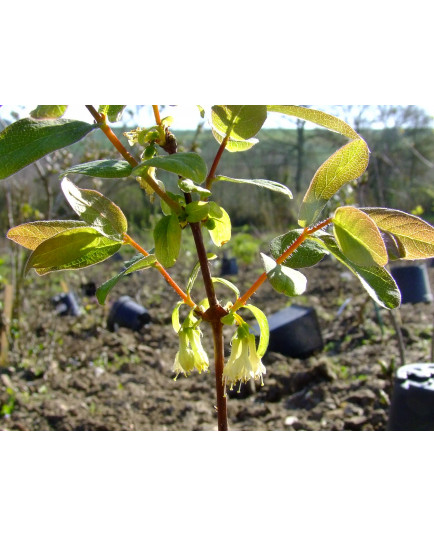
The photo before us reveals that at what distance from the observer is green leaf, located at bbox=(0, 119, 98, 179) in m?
0.44

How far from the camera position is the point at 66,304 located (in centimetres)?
329

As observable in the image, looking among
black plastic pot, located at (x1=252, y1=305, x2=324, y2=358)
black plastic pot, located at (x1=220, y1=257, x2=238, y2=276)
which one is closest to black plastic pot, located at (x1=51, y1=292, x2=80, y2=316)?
black plastic pot, located at (x1=252, y1=305, x2=324, y2=358)

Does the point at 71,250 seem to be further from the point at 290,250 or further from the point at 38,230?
the point at 290,250

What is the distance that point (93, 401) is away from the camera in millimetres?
2100

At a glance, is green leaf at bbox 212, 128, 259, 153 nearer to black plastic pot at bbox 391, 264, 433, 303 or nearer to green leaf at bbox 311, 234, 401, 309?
green leaf at bbox 311, 234, 401, 309

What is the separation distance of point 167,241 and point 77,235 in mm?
84

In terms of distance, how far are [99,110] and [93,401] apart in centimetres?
177

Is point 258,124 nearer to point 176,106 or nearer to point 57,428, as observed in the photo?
point 176,106

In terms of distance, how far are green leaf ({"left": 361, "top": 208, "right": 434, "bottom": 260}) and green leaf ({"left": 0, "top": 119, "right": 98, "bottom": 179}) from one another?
28 centimetres

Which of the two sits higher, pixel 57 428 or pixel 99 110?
pixel 99 110

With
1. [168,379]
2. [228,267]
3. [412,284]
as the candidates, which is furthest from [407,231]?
[228,267]

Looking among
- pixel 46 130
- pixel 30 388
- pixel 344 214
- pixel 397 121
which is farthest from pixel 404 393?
pixel 397 121

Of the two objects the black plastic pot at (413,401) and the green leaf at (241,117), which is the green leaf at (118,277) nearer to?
the green leaf at (241,117)

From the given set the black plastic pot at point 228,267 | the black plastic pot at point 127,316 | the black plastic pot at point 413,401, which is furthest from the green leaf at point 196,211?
the black plastic pot at point 228,267
